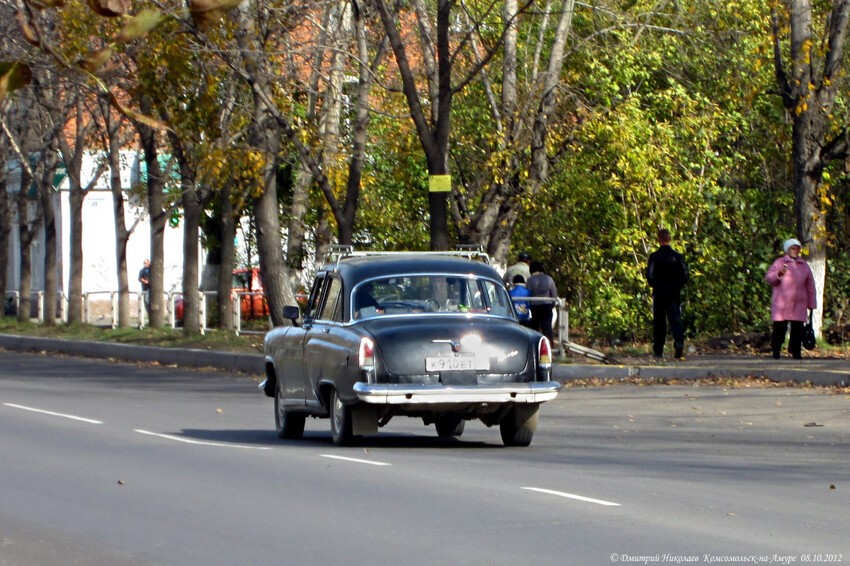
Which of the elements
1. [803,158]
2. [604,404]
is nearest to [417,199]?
[803,158]

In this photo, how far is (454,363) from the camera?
12164 millimetres

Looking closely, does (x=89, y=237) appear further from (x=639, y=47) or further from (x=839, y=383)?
(x=839, y=383)

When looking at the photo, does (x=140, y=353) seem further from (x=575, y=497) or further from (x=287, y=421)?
(x=575, y=497)

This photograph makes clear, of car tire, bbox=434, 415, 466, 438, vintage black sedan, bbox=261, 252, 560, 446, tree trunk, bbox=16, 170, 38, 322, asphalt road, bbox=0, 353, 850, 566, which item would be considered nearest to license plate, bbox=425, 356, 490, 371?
vintage black sedan, bbox=261, 252, 560, 446

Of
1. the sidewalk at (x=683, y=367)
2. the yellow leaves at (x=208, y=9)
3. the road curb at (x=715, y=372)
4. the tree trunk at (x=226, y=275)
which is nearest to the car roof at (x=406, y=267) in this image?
the road curb at (x=715, y=372)

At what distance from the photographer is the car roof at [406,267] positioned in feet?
43.5

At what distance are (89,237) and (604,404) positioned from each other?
42.3 m

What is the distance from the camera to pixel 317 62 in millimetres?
25516

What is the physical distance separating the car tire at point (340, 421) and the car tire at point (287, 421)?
3.63 feet

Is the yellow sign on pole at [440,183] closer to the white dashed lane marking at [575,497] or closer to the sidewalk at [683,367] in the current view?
the sidewalk at [683,367]

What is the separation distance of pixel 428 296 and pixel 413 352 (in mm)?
1076

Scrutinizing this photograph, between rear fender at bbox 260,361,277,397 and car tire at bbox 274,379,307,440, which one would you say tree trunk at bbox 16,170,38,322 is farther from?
car tire at bbox 274,379,307,440

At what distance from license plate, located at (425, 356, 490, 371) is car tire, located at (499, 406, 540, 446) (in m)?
0.80

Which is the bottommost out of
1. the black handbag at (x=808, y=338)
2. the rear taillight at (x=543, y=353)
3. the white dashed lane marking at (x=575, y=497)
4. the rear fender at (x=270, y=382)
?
the white dashed lane marking at (x=575, y=497)
